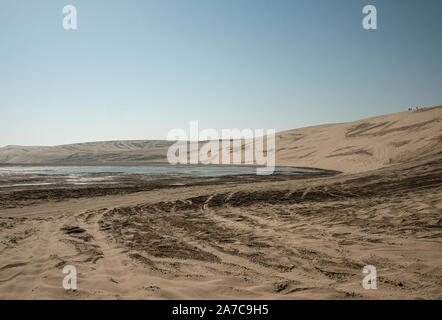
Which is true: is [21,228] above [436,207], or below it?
below

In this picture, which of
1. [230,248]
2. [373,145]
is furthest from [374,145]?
[230,248]

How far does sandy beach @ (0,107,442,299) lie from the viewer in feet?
11.8

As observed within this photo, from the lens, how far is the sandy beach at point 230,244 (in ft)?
11.8

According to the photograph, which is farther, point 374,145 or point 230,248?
point 374,145

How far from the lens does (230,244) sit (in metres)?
5.46

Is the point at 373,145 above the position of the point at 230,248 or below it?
above

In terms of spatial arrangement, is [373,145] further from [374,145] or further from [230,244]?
[230,244]

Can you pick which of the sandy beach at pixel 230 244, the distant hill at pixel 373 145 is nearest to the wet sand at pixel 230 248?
the sandy beach at pixel 230 244

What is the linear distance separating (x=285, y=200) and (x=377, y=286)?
23.2 ft

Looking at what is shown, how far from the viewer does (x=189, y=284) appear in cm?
374

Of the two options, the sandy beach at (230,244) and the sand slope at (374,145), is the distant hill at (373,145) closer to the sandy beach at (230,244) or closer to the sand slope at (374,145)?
the sand slope at (374,145)

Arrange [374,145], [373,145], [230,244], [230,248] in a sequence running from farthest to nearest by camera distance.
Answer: [373,145]
[374,145]
[230,244]
[230,248]

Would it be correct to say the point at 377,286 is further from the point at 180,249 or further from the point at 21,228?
the point at 21,228
